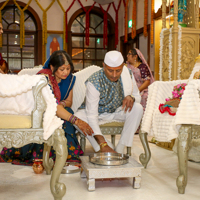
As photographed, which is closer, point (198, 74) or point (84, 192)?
point (84, 192)

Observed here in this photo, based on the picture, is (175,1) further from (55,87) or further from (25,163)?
(25,163)

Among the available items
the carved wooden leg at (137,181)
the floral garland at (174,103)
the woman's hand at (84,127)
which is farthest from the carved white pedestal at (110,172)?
the floral garland at (174,103)

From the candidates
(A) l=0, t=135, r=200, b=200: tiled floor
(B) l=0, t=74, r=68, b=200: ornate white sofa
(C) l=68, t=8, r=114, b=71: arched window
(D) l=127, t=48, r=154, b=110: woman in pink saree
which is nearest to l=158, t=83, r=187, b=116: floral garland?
(A) l=0, t=135, r=200, b=200: tiled floor

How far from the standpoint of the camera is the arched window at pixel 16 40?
26.1 ft

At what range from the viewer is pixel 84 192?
1881 millimetres

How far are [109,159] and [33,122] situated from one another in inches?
30.6

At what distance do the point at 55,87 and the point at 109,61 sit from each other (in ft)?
1.79

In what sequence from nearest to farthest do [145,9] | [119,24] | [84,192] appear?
1. [84,192]
2. [145,9]
3. [119,24]

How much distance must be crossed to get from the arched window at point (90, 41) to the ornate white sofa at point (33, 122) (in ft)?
22.1

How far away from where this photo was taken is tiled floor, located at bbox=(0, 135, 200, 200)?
1792mm

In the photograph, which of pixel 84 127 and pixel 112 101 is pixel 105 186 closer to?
pixel 84 127

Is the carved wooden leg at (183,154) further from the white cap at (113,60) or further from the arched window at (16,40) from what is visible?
the arched window at (16,40)

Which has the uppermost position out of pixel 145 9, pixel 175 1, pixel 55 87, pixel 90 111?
pixel 145 9

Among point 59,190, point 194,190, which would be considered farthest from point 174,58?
point 59,190
